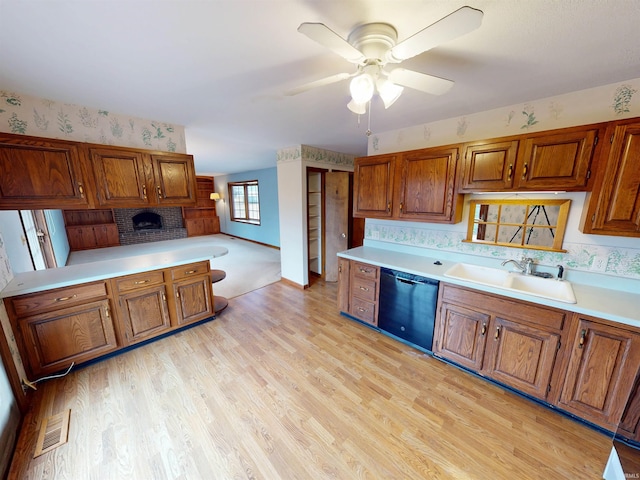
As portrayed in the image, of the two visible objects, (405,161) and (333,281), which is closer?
(405,161)

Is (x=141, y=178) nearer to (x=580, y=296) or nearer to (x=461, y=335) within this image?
(x=461, y=335)

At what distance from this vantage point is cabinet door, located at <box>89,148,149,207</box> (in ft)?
6.69

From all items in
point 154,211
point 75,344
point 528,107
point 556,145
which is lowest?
point 75,344

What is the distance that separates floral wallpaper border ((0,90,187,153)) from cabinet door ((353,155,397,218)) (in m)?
2.11

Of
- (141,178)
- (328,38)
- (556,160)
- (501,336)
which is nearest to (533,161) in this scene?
(556,160)

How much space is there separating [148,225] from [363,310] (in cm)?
744

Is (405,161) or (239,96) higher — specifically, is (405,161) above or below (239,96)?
below

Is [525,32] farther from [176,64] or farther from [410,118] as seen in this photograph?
[176,64]

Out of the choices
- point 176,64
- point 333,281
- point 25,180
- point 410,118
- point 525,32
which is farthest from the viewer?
point 333,281

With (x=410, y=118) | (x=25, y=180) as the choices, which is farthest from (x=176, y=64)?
(x=410, y=118)

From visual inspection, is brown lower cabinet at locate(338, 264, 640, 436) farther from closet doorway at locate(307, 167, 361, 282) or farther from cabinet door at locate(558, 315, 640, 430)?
closet doorway at locate(307, 167, 361, 282)

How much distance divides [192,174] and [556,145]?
3.28 metres

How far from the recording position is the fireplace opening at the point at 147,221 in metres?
6.85

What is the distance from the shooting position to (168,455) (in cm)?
139
